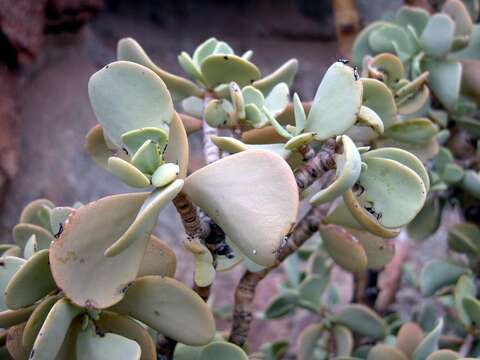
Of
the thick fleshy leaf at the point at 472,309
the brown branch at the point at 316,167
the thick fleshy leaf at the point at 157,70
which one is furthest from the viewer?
the thick fleshy leaf at the point at 472,309

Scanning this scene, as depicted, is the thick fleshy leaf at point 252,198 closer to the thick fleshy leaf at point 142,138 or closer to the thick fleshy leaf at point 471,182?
the thick fleshy leaf at point 142,138

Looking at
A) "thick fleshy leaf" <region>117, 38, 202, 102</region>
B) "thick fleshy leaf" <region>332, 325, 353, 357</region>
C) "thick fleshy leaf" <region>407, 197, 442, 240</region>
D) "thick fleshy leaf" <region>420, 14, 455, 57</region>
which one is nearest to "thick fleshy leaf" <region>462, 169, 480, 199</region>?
"thick fleshy leaf" <region>407, 197, 442, 240</region>

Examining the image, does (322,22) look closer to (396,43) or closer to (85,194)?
(85,194)

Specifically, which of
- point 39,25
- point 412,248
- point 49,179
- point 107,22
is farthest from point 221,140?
point 107,22

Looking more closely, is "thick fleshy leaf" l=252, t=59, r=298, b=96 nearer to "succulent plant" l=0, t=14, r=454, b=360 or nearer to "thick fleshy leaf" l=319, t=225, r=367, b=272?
"succulent plant" l=0, t=14, r=454, b=360

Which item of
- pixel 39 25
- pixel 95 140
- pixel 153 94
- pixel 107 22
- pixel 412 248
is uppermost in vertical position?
pixel 153 94

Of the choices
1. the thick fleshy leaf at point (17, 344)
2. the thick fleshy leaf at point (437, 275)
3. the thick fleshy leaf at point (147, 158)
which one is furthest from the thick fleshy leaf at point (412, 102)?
the thick fleshy leaf at point (17, 344)
